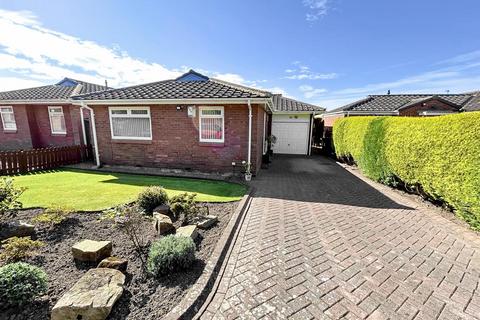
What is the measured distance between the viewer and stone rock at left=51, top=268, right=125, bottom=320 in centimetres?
225

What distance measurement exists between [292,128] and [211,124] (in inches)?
361

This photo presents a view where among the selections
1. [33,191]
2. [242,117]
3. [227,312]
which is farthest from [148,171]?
[227,312]

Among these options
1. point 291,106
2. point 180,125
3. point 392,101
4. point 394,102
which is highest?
point 392,101

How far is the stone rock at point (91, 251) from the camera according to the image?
3.25 m

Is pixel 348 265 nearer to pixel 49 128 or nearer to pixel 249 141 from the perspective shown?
pixel 249 141

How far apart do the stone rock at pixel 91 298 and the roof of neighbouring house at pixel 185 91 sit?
7.22 metres

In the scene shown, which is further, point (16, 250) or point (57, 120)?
point (57, 120)

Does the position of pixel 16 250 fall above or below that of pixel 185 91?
below

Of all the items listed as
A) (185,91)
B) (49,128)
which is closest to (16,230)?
(185,91)

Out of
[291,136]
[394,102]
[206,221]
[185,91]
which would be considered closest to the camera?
[206,221]

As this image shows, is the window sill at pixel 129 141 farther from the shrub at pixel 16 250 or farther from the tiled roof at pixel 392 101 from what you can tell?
the tiled roof at pixel 392 101

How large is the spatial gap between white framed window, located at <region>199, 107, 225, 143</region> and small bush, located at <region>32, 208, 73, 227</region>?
5.90 m

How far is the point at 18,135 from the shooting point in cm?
1532

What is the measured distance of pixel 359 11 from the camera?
8836 mm
